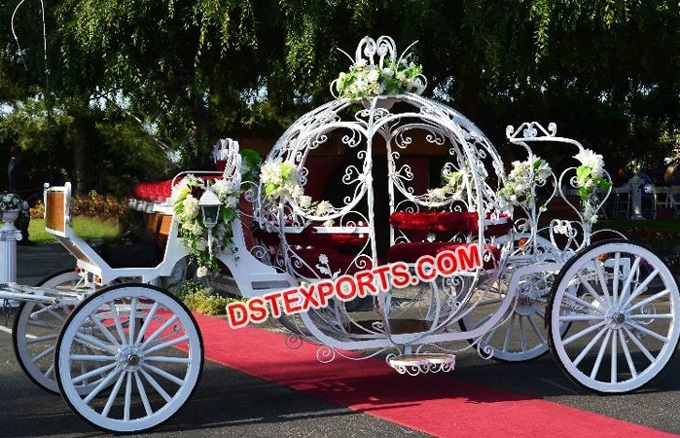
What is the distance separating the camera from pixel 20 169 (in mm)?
18266

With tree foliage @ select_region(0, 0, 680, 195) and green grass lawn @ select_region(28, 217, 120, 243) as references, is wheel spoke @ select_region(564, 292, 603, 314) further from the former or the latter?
tree foliage @ select_region(0, 0, 680, 195)

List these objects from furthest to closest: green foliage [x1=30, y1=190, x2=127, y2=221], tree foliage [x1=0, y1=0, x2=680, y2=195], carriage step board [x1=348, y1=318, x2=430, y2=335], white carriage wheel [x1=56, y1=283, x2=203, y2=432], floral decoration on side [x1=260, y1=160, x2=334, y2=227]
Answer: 1. tree foliage [x1=0, y1=0, x2=680, y2=195]
2. carriage step board [x1=348, y1=318, x2=430, y2=335]
3. green foliage [x1=30, y1=190, x2=127, y2=221]
4. floral decoration on side [x1=260, y1=160, x2=334, y2=227]
5. white carriage wheel [x1=56, y1=283, x2=203, y2=432]

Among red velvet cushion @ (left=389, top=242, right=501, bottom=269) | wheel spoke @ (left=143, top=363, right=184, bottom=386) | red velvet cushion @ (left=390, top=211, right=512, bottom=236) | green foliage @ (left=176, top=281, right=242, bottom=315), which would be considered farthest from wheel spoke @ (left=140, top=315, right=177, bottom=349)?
green foliage @ (left=176, top=281, right=242, bottom=315)

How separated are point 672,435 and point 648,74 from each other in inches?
378

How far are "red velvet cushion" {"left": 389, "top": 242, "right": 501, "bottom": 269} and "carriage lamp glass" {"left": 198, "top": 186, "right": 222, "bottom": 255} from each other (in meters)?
1.33

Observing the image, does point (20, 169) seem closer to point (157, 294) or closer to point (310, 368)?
point (310, 368)

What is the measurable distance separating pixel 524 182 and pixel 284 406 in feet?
8.09

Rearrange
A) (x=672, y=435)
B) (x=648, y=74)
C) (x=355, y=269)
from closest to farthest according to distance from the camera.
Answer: (x=672, y=435) → (x=355, y=269) → (x=648, y=74)

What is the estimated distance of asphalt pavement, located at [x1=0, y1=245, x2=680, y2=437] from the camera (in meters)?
5.66

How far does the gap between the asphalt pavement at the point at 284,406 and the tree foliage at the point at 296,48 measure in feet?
13.3

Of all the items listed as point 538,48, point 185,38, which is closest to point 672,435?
point 538,48

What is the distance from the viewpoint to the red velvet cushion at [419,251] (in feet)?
21.4

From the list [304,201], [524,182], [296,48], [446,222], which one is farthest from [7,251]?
[524,182]

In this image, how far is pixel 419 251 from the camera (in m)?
6.55
